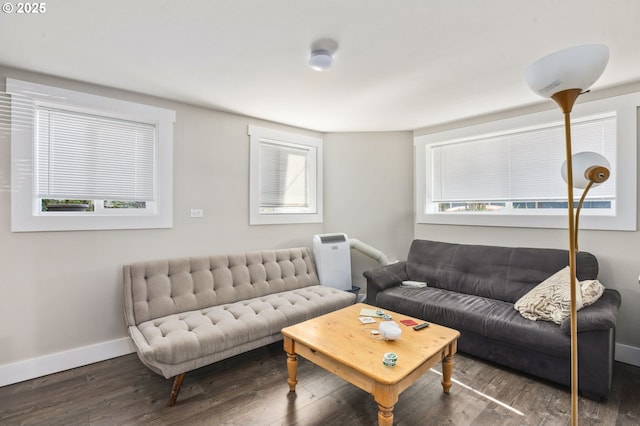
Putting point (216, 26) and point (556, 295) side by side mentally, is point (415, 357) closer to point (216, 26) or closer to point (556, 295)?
point (556, 295)

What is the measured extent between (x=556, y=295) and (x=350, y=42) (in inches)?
94.0

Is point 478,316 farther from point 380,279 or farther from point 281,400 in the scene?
point 281,400

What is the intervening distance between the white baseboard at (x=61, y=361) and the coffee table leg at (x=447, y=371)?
266 centimetres

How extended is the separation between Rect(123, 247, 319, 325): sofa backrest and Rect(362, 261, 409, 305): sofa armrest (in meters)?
0.64

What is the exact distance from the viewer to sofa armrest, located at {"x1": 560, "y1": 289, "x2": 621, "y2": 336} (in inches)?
76.0

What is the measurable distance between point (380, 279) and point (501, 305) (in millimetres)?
1116

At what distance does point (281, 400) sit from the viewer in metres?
2.02

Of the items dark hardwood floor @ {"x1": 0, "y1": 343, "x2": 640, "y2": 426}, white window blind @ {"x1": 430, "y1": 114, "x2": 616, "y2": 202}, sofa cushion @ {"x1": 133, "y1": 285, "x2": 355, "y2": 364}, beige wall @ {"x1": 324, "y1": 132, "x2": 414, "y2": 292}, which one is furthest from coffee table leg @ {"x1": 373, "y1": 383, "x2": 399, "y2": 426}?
white window blind @ {"x1": 430, "y1": 114, "x2": 616, "y2": 202}

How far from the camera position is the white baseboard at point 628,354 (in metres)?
2.45

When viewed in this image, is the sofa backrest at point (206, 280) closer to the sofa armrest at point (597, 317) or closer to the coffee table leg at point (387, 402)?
the coffee table leg at point (387, 402)

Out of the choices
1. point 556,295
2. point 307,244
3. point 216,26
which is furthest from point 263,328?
point 556,295

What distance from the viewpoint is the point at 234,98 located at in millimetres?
2879

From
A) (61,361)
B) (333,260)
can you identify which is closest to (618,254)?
(333,260)

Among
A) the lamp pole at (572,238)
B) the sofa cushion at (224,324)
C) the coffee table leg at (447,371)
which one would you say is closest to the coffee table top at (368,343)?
the coffee table leg at (447,371)
